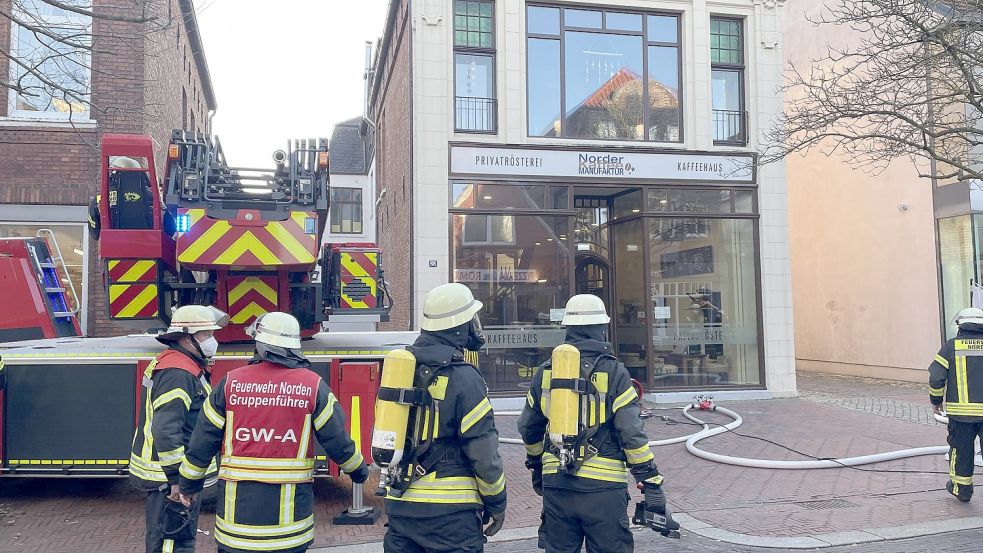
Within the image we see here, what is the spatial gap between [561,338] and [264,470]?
934 cm

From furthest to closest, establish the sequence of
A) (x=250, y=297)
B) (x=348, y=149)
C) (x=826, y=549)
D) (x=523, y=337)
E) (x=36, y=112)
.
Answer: (x=348, y=149)
(x=523, y=337)
(x=36, y=112)
(x=250, y=297)
(x=826, y=549)

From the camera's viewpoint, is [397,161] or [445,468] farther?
[397,161]

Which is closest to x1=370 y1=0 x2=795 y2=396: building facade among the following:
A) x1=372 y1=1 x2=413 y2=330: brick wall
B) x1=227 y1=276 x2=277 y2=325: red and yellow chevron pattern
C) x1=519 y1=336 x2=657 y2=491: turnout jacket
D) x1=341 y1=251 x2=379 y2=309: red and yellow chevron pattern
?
x1=372 y1=1 x2=413 y2=330: brick wall

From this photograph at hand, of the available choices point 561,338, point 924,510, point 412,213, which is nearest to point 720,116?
point 561,338

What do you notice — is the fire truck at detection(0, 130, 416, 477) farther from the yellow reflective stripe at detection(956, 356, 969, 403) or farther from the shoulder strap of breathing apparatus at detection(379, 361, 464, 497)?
the yellow reflective stripe at detection(956, 356, 969, 403)

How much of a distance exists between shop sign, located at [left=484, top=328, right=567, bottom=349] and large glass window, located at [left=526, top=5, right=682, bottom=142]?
358cm

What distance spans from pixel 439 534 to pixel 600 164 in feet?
33.7

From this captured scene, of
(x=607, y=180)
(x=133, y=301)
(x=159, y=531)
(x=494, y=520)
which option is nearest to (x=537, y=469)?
(x=494, y=520)

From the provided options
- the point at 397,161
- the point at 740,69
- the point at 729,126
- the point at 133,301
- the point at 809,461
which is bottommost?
the point at 809,461

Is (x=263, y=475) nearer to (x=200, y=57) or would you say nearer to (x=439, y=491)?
(x=439, y=491)

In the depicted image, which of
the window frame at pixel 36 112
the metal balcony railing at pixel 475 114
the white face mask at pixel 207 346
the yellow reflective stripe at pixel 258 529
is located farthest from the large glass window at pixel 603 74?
the yellow reflective stripe at pixel 258 529

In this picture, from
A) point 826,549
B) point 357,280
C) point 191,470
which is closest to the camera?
point 191,470

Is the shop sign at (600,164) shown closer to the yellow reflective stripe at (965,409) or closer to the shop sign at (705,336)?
the shop sign at (705,336)

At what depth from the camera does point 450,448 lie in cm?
334
